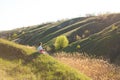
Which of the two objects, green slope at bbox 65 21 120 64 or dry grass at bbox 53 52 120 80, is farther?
green slope at bbox 65 21 120 64

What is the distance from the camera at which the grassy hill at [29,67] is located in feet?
99.0

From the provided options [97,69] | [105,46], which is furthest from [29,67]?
[105,46]

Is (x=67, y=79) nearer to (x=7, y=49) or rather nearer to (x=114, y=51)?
(x=7, y=49)

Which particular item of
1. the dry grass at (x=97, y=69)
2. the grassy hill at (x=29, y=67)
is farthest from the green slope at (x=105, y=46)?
the grassy hill at (x=29, y=67)

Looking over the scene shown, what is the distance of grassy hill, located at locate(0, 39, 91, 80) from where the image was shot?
99.0 ft

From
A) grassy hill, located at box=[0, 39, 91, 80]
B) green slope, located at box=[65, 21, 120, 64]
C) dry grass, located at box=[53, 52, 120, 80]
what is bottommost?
green slope, located at box=[65, 21, 120, 64]

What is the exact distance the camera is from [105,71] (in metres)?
34.1

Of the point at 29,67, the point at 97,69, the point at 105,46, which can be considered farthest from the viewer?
the point at 105,46

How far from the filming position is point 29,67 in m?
32.4

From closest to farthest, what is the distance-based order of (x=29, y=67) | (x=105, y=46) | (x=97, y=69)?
(x=29, y=67) < (x=97, y=69) < (x=105, y=46)

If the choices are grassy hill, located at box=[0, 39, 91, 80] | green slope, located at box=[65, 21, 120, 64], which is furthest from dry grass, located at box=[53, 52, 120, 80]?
green slope, located at box=[65, 21, 120, 64]

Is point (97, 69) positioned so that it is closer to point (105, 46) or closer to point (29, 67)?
point (29, 67)

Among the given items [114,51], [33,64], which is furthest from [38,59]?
[114,51]

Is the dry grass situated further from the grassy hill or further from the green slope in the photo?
the green slope
